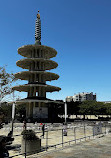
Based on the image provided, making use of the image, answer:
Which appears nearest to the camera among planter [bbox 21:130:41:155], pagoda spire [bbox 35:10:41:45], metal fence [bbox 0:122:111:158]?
planter [bbox 21:130:41:155]

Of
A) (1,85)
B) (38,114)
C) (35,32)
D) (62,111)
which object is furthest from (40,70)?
(62,111)

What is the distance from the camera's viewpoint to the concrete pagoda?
46.6 meters

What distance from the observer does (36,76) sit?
5006 cm

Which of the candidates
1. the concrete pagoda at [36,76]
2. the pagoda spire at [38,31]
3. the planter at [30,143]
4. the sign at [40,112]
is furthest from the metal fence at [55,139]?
the pagoda spire at [38,31]

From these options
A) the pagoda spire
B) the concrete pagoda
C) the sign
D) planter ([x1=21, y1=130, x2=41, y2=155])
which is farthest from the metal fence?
the pagoda spire

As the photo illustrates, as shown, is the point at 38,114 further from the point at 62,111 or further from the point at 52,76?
the point at 62,111

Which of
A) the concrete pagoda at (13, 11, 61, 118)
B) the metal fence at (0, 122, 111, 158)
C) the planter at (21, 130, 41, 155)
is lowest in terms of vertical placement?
the metal fence at (0, 122, 111, 158)

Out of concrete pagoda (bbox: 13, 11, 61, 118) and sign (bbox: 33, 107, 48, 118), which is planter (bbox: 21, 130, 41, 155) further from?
sign (bbox: 33, 107, 48, 118)

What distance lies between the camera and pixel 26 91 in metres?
54.3

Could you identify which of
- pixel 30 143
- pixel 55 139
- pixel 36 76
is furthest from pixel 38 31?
pixel 30 143

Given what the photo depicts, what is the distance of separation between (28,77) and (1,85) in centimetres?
2888

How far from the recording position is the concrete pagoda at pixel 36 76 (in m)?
46.6

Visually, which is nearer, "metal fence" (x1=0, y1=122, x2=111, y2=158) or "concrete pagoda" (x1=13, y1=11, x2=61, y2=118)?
"metal fence" (x1=0, y1=122, x2=111, y2=158)

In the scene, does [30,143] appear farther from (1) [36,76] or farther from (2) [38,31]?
(2) [38,31]
